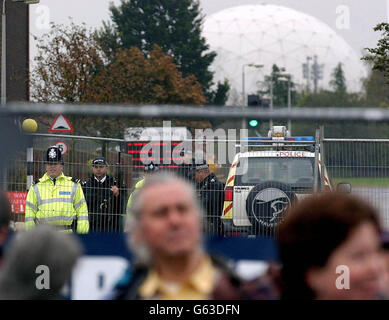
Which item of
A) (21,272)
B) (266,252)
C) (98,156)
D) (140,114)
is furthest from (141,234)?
(98,156)

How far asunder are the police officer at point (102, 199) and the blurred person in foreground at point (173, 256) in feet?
12.0

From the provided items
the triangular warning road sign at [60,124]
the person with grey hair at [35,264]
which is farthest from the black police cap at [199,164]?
the person with grey hair at [35,264]

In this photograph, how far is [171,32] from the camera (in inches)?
2308

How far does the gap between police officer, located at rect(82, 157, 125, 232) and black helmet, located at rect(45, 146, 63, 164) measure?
0.30 meters

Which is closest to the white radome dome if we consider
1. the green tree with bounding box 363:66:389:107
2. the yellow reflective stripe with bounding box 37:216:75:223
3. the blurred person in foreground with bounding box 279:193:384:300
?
the green tree with bounding box 363:66:389:107

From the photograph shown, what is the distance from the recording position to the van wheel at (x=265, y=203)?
6234 millimetres

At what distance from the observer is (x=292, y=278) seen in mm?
3074

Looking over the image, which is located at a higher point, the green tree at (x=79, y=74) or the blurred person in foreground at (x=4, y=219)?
the green tree at (x=79, y=74)

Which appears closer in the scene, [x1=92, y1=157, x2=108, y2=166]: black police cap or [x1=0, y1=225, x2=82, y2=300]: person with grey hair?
[x1=0, y1=225, x2=82, y2=300]: person with grey hair

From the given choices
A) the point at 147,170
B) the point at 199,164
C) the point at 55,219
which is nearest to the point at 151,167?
the point at 147,170

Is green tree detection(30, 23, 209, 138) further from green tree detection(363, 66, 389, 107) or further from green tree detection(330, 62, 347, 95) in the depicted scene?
green tree detection(330, 62, 347, 95)

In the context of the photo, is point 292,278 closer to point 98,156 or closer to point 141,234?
point 141,234

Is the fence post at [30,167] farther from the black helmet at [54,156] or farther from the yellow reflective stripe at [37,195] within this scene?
the yellow reflective stripe at [37,195]

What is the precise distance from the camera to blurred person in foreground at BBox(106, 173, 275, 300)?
308 cm
